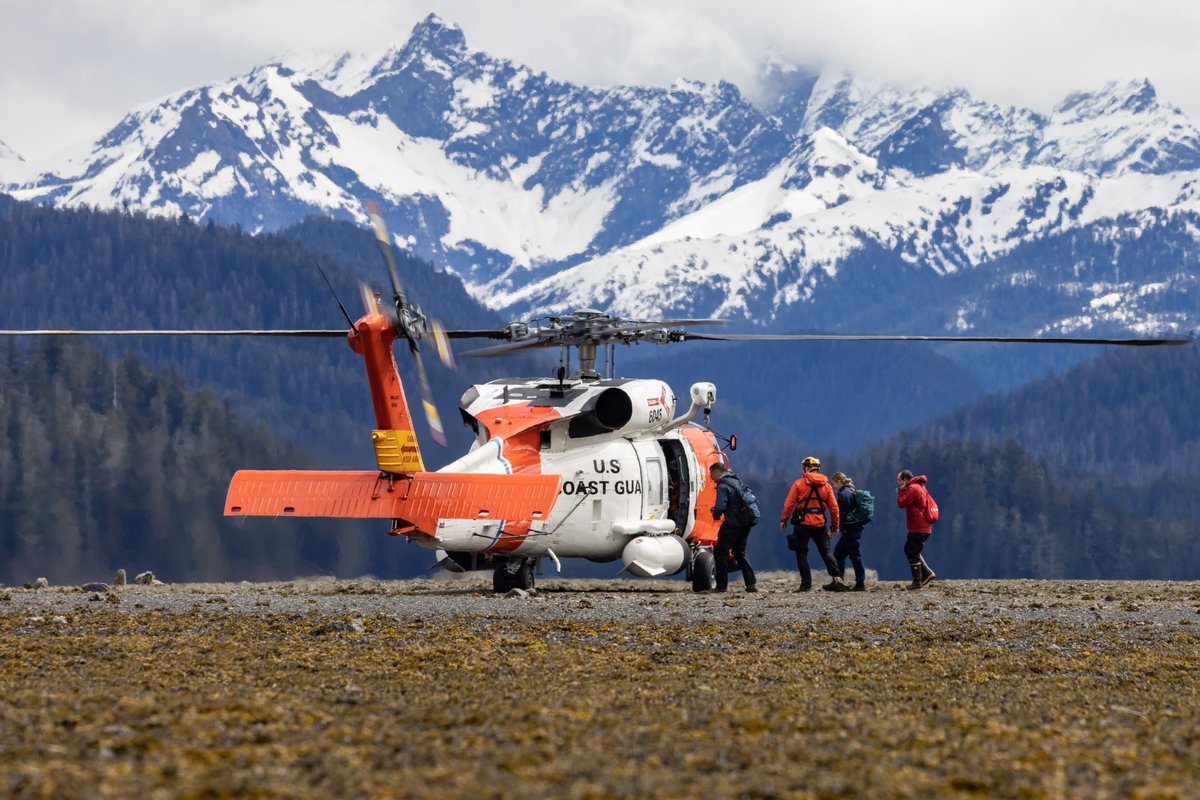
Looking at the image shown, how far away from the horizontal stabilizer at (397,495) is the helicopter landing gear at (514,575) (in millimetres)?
3084

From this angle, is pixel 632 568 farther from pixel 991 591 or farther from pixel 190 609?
pixel 190 609

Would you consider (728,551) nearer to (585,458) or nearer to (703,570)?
(703,570)

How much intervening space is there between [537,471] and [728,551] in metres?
3.52

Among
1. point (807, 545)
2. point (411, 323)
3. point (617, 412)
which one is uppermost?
point (411, 323)

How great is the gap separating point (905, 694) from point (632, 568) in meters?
15.0

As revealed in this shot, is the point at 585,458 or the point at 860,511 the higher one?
the point at 585,458

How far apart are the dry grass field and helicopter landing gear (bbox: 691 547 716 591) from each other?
6798 millimetres

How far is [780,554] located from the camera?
162125 mm

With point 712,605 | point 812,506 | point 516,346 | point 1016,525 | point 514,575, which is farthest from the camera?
point 1016,525

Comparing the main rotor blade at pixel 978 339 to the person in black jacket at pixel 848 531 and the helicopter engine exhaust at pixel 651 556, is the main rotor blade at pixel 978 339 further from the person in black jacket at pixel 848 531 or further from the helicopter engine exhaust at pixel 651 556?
the helicopter engine exhaust at pixel 651 556

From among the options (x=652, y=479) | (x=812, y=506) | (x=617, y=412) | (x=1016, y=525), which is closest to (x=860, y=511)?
(x=812, y=506)

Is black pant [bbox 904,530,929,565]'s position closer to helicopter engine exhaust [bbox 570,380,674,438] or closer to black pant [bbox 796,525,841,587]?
black pant [bbox 796,525,841,587]

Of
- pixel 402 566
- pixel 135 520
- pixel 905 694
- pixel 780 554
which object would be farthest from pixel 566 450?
pixel 780 554

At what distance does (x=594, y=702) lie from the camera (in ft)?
42.6
